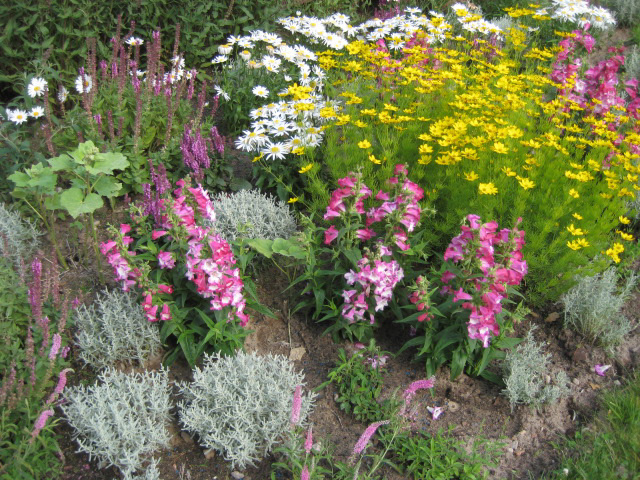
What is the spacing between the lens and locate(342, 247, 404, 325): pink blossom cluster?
9.12 ft

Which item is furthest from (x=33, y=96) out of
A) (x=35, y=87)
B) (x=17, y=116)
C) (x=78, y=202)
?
(x=78, y=202)

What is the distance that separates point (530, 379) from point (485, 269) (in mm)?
784

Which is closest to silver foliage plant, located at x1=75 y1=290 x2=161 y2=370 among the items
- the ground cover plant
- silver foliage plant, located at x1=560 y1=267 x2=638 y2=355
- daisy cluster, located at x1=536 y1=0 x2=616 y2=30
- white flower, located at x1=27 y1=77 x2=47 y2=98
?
the ground cover plant

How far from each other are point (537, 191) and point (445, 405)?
147 cm

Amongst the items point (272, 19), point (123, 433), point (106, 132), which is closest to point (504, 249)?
point (123, 433)

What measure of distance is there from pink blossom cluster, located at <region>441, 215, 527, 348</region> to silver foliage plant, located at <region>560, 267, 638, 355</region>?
83 cm

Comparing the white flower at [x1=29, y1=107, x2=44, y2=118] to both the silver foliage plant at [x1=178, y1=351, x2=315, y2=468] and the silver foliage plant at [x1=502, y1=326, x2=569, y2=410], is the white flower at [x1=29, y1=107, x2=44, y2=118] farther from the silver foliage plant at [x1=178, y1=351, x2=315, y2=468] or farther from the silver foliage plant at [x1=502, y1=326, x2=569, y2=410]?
the silver foliage plant at [x1=502, y1=326, x2=569, y2=410]

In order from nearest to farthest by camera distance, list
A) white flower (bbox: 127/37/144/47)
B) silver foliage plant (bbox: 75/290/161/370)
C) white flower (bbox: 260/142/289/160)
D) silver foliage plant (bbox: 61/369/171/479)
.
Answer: silver foliage plant (bbox: 61/369/171/479)
silver foliage plant (bbox: 75/290/161/370)
white flower (bbox: 260/142/289/160)
white flower (bbox: 127/37/144/47)

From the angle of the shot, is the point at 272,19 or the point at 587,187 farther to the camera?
the point at 272,19

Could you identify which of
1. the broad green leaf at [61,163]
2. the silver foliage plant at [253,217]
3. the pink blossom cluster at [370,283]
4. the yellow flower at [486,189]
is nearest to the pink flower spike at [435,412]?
the pink blossom cluster at [370,283]

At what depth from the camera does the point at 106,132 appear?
13.3 feet

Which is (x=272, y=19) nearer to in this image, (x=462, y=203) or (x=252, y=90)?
(x=252, y=90)

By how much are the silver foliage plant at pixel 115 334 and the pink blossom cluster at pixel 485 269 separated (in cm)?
168

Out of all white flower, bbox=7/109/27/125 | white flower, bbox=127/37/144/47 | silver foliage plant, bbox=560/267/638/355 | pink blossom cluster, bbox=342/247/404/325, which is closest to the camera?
pink blossom cluster, bbox=342/247/404/325
